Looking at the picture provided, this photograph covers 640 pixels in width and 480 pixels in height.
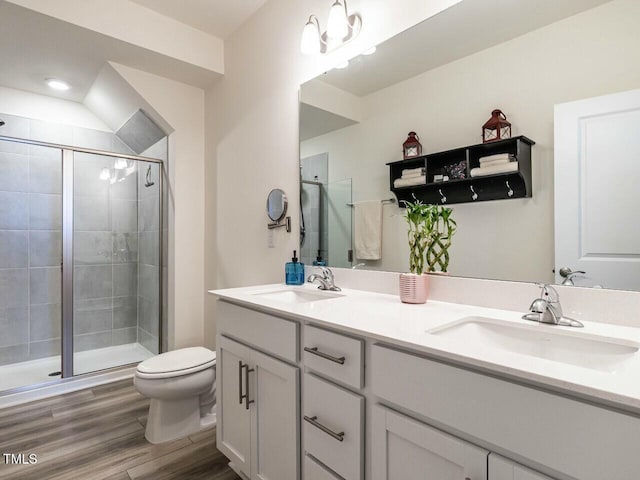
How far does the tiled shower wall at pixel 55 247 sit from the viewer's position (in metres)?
2.85

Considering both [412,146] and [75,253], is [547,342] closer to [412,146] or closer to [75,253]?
[412,146]

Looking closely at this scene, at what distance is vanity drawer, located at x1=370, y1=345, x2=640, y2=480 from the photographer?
56 cm

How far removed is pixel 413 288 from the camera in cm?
132

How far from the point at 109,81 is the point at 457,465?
10.2ft

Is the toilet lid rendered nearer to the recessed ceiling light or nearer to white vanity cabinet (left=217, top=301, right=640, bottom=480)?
white vanity cabinet (left=217, top=301, right=640, bottom=480)

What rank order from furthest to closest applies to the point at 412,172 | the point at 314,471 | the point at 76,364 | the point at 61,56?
1. the point at 76,364
2. the point at 61,56
3. the point at 412,172
4. the point at 314,471

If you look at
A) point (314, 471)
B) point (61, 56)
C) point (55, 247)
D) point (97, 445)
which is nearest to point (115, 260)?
point (55, 247)

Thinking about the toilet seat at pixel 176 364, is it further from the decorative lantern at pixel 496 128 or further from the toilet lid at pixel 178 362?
the decorative lantern at pixel 496 128

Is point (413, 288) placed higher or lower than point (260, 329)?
higher

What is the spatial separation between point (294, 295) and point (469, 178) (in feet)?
3.17

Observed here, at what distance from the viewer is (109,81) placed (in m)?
2.62

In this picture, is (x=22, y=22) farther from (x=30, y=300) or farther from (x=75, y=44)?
(x=30, y=300)

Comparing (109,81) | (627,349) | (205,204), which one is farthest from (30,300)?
(627,349)

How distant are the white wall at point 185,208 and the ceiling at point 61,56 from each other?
16cm
